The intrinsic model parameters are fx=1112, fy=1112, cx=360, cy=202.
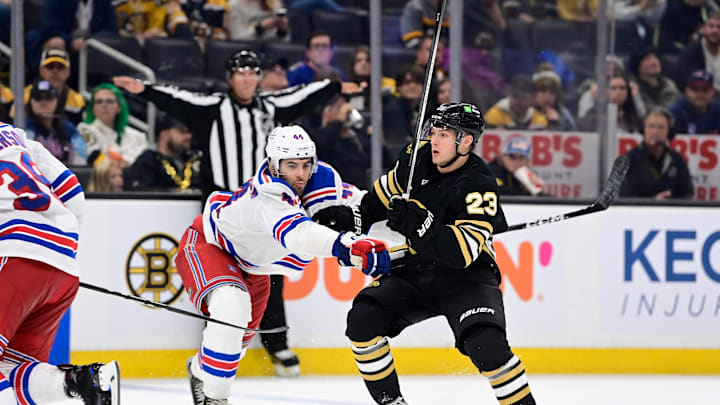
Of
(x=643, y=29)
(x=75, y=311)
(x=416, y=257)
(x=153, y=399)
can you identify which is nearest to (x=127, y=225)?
(x=75, y=311)

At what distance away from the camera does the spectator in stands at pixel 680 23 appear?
18.9 ft

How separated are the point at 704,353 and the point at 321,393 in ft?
6.48

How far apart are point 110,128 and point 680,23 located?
296 cm

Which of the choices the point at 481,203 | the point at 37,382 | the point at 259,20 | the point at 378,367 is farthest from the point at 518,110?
the point at 37,382

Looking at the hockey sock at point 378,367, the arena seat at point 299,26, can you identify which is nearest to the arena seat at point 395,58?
the arena seat at point 299,26

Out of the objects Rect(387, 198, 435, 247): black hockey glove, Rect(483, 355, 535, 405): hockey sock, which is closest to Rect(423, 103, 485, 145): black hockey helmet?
Rect(387, 198, 435, 247): black hockey glove

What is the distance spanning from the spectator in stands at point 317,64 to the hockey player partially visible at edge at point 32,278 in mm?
2499

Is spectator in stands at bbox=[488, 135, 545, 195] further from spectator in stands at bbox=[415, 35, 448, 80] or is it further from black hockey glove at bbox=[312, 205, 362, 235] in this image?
black hockey glove at bbox=[312, 205, 362, 235]

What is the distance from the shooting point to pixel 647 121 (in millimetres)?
5609

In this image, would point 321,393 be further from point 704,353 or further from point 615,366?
point 704,353

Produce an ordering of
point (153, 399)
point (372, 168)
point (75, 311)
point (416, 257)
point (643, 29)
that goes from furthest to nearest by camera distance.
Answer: point (643, 29) < point (372, 168) < point (75, 311) < point (153, 399) < point (416, 257)

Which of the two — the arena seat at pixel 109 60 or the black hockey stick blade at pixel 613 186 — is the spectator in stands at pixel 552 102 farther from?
the arena seat at pixel 109 60

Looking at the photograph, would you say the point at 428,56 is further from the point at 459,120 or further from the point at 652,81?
the point at 459,120

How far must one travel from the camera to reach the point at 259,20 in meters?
5.57
